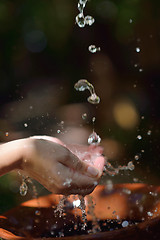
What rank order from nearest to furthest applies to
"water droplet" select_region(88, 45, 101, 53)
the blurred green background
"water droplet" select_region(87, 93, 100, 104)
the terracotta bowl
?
the terracotta bowl < "water droplet" select_region(87, 93, 100, 104) < "water droplet" select_region(88, 45, 101, 53) < the blurred green background

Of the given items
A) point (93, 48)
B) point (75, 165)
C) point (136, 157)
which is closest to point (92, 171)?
point (75, 165)

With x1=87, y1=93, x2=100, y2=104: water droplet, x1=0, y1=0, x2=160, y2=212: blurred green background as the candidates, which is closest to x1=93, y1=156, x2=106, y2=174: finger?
x1=87, y1=93, x2=100, y2=104: water droplet

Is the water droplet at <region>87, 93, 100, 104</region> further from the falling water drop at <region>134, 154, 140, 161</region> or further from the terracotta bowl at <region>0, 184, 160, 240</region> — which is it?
the falling water drop at <region>134, 154, 140, 161</region>

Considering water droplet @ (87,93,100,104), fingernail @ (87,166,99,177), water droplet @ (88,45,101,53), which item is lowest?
fingernail @ (87,166,99,177)

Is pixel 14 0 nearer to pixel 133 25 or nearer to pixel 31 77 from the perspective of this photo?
pixel 31 77

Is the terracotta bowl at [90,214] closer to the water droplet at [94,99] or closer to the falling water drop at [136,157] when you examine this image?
the water droplet at [94,99]

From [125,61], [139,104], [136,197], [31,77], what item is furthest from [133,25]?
[136,197]
